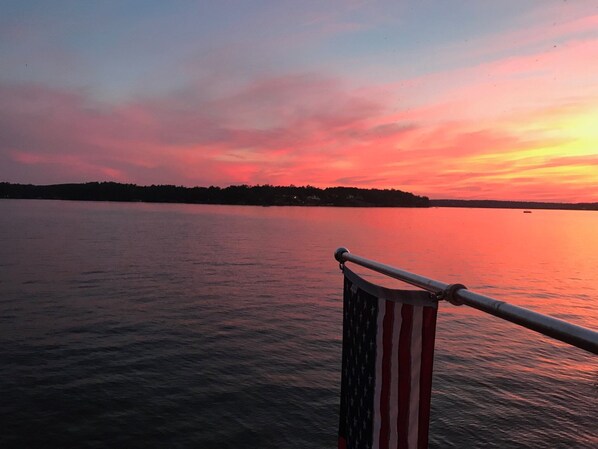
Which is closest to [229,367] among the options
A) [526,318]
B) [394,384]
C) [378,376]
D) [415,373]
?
[378,376]

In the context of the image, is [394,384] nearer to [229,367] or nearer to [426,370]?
[426,370]

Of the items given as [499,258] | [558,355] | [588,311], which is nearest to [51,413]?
[558,355]

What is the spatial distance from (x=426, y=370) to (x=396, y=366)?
0.65 feet

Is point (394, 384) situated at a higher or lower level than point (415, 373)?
lower

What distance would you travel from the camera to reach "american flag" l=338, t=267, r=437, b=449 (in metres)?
2.85

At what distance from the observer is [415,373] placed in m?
2.92

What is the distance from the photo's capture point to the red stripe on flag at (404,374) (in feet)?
9.44

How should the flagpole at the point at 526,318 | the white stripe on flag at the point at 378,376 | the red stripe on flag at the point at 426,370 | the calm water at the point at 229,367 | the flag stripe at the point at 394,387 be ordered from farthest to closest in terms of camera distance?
1. the calm water at the point at 229,367
2. the white stripe on flag at the point at 378,376
3. the flag stripe at the point at 394,387
4. the red stripe on flag at the point at 426,370
5. the flagpole at the point at 526,318

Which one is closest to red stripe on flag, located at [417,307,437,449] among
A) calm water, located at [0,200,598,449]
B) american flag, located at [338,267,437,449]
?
american flag, located at [338,267,437,449]

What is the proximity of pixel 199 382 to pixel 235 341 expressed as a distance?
4.51m

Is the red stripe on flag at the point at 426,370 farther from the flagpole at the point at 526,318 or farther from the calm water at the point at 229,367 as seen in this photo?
the calm water at the point at 229,367

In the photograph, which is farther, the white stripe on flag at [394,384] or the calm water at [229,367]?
the calm water at [229,367]

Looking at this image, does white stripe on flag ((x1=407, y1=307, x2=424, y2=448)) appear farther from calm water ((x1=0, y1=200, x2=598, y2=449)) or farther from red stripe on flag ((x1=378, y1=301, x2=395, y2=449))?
calm water ((x1=0, y1=200, x2=598, y2=449))

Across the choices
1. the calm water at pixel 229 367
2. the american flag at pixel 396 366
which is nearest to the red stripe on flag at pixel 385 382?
the american flag at pixel 396 366
